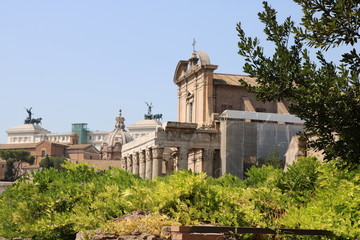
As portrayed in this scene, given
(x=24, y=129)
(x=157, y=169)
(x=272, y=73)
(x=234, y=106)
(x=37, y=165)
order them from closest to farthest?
(x=272, y=73) < (x=157, y=169) < (x=234, y=106) < (x=37, y=165) < (x=24, y=129)

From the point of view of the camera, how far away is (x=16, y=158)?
11219 cm

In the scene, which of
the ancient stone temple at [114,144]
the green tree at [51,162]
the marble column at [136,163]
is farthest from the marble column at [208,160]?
the ancient stone temple at [114,144]

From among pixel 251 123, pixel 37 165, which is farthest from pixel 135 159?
pixel 37 165

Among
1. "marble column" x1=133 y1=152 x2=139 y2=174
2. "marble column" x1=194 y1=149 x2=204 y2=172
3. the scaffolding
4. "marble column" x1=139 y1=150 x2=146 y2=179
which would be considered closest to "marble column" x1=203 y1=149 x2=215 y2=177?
"marble column" x1=194 y1=149 x2=204 y2=172

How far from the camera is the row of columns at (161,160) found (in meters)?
40.3

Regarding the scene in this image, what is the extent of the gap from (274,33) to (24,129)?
18926cm

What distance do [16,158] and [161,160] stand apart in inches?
3050

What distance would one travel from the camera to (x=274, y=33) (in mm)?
8062

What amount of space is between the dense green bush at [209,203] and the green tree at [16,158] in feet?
326

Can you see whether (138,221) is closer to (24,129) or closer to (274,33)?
(274,33)

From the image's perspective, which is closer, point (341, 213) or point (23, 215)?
point (341, 213)

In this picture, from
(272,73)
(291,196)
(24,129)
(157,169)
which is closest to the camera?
(272,73)

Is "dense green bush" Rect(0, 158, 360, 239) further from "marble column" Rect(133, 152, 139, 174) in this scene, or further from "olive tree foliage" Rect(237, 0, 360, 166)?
"marble column" Rect(133, 152, 139, 174)

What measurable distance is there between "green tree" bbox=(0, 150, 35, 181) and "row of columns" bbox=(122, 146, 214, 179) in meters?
67.1
